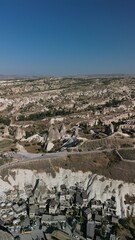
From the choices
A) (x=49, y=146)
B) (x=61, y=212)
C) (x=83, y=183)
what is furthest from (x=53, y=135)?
(x=61, y=212)

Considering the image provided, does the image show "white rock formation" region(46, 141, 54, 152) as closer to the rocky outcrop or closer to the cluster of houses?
the rocky outcrop

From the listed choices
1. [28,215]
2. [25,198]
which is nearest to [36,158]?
[25,198]

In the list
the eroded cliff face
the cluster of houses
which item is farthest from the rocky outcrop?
the cluster of houses

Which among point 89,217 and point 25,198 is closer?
point 89,217

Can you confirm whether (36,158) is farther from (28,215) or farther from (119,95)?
(119,95)

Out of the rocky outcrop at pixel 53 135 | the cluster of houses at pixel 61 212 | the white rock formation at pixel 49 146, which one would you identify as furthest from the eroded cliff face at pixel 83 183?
the rocky outcrop at pixel 53 135

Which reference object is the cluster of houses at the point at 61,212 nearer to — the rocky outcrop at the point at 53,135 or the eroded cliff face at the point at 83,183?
the eroded cliff face at the point at 83,183
